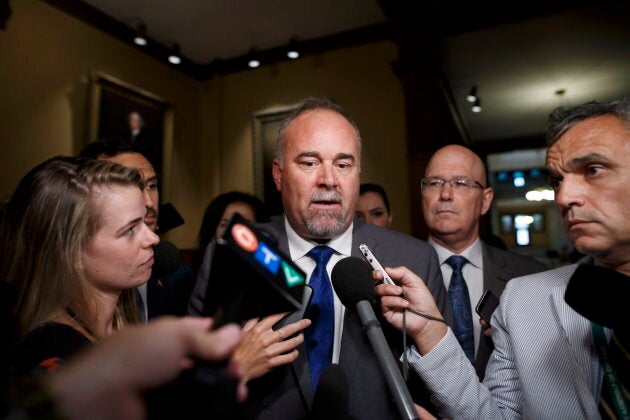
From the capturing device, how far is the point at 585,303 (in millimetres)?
763

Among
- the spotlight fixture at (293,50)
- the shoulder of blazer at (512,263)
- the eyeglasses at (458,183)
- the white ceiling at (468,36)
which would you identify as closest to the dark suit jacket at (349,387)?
the shoulder of blazer at (512,263)

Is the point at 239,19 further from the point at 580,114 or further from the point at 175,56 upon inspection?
the point at 580,114

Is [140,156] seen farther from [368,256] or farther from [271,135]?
[271,135]

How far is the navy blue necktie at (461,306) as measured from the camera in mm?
1828

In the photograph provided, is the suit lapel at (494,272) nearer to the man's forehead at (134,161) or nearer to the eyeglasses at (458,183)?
the eyeglasses at (458,183)

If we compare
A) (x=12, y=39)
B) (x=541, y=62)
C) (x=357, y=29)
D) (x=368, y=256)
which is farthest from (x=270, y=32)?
(x=368, y=256)

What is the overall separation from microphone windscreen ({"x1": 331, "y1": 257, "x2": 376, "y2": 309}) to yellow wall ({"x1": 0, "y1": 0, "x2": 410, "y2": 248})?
3.44 metres

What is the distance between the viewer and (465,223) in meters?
2.19

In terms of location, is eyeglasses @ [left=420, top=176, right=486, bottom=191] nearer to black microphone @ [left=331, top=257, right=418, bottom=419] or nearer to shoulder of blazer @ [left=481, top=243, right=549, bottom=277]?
shoulder of blazer @ [left=481, top=243, right=549, bottom=277]

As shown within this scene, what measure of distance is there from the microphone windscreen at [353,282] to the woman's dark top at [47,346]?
1.90 feet

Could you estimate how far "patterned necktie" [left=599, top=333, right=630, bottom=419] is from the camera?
94 centimetres

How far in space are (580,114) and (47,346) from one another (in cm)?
148

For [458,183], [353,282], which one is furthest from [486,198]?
[353,282]

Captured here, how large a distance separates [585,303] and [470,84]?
594cm
